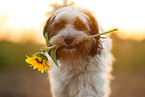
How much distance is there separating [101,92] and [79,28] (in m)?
1.18

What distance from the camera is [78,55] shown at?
327 centimetres

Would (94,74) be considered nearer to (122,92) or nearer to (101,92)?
(101,92)

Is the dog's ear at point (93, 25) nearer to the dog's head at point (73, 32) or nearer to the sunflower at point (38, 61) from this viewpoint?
the dog's head at point (73, 32)

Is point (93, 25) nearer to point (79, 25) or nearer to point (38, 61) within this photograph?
point (79, 25)

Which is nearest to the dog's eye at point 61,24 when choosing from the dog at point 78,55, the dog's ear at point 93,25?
the dog at point 78,55

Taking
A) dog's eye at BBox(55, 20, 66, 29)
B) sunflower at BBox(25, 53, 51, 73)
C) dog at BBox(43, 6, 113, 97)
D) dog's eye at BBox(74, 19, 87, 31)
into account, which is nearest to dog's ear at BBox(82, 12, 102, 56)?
dog at BBox(43, 6, 113, 97)

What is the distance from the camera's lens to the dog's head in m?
2.97

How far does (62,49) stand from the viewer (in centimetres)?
309

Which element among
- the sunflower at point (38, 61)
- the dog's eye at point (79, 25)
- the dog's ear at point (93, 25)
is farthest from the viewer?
the dog's ear at point (93, 25)

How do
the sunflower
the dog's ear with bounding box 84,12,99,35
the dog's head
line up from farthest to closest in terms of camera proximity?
1. the dog's ear with bounding box 84,12,99,35
2. the dog's head
3. the sunflower

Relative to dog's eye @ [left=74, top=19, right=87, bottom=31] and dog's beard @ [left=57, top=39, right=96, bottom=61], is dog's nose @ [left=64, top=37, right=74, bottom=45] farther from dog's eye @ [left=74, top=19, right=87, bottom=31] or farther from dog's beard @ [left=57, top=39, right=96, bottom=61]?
dog's eye @ [left=74, top=19, right=87, bottom=31]

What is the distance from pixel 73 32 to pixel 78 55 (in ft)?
1.48

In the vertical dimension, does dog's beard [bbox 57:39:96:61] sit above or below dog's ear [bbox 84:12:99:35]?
below

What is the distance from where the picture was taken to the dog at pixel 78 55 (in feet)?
9.97
